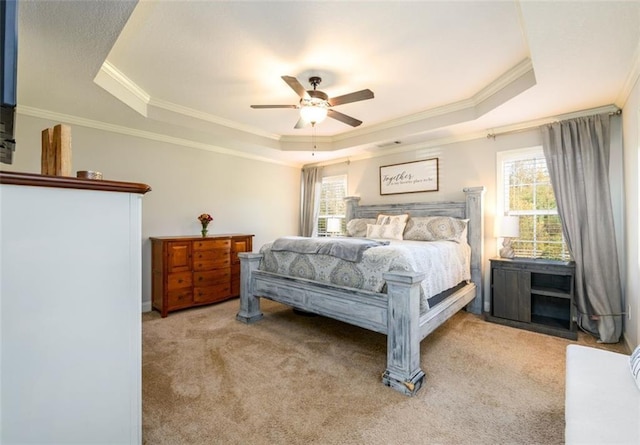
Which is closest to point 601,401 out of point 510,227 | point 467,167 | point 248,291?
point 510,227

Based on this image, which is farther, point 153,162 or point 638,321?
point 153,162

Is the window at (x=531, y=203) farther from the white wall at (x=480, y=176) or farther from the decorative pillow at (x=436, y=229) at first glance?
the decorative pillow at (x=436, y=229)

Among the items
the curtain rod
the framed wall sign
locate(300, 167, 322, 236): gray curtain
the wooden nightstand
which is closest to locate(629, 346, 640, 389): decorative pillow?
the wooden nightstand

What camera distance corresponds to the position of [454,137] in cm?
413

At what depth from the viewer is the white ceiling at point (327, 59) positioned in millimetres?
1898

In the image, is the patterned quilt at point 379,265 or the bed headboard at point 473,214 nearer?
the patterned quilt at point 379,265

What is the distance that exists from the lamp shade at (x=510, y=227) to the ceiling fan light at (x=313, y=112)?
244cm

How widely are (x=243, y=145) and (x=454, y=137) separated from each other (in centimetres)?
320

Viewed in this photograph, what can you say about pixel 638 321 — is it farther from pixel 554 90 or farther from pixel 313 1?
pixel 313 1

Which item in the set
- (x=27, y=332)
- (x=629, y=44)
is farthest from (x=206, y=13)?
(x=629, y=44)

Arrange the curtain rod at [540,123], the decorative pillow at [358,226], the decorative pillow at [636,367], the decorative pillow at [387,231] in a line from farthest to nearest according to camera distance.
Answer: the decorative pillow at [358,226], the decorative pillow at [387,231], the curtain rod at [540,123], the decorative pillow at [636,367]

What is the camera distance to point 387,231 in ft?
13.4

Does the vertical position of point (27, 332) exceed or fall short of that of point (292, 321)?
it exceeds it

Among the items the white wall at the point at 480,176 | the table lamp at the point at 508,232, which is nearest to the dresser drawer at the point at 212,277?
the white wall at the point at 480,176
